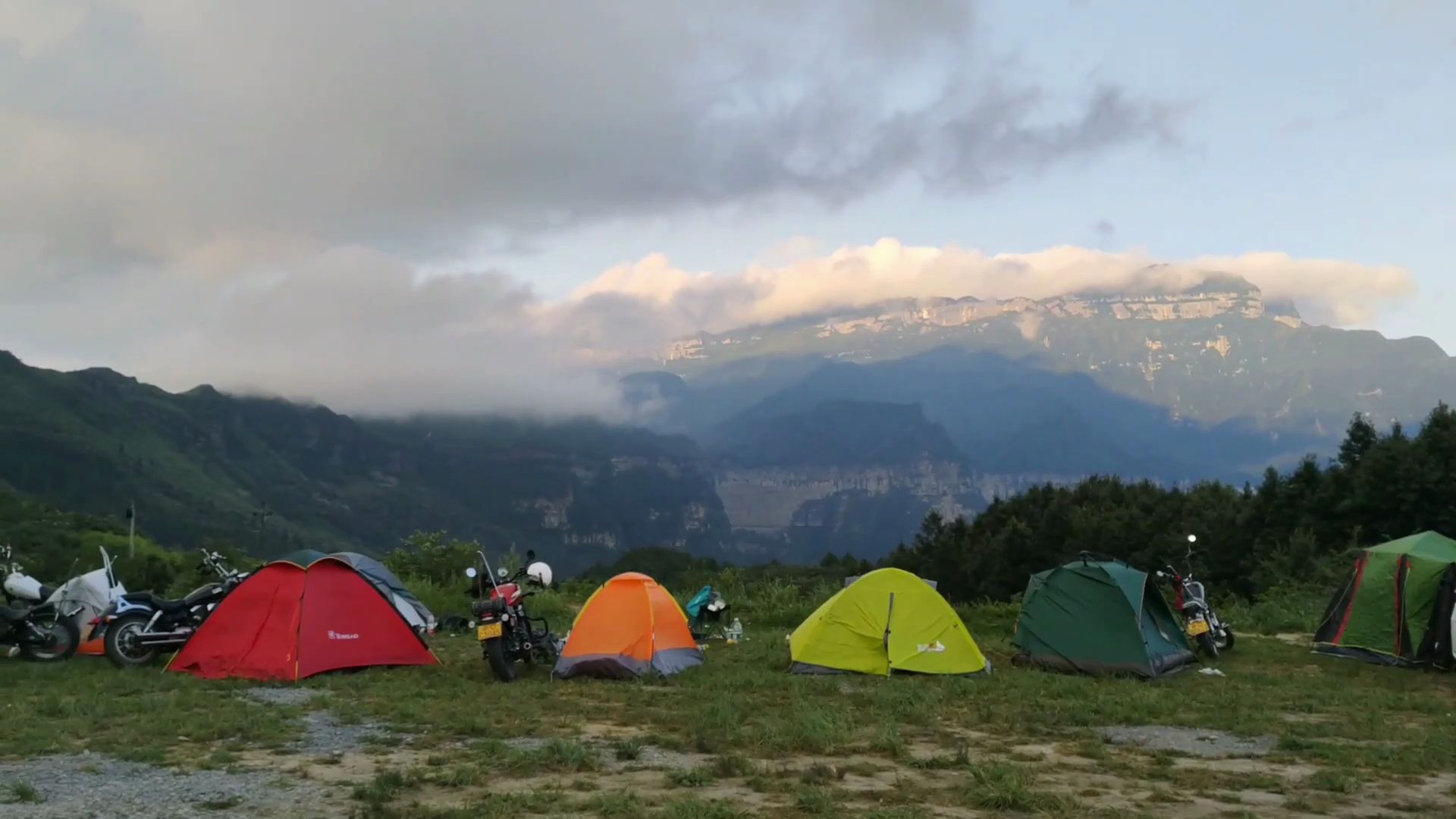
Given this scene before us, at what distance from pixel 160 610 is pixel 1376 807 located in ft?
41.2

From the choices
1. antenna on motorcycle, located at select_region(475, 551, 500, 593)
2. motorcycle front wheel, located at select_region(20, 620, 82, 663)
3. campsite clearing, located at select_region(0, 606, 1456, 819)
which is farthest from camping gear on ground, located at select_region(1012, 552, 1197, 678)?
motorcycle front wheel, located at select_region(20, 620, 82, 663)

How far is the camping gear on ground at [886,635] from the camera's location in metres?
12.5

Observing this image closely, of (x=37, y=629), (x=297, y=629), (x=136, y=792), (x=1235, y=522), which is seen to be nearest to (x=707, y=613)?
(x=297, y=629)

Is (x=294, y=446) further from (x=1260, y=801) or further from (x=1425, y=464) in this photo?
(x=1260, y=801)

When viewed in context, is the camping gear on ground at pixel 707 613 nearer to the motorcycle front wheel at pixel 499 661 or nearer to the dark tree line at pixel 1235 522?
the motorcycle front wheel at pixel 499 661

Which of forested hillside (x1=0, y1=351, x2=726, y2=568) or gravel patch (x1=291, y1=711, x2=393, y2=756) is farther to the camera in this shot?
forested hillside (x1=0, y1=351, x2=726, y2=568)

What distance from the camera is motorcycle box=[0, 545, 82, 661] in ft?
42.2

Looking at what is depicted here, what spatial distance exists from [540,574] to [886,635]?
429 centimetres

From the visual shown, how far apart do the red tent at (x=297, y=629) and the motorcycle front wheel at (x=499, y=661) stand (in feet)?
4.68

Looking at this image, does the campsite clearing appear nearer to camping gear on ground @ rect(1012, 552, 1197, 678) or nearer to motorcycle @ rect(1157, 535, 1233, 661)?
camping gear on ground @ rect(1012, 552, 1197, 678)

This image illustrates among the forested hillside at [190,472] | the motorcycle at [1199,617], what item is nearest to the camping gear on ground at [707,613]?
the motorcycle at [1199,617]

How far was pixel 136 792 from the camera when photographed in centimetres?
675

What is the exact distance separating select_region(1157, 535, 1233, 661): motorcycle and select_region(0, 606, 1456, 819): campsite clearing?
147 centimetres

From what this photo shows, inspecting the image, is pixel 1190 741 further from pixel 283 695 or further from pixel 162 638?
pixel 162 638
